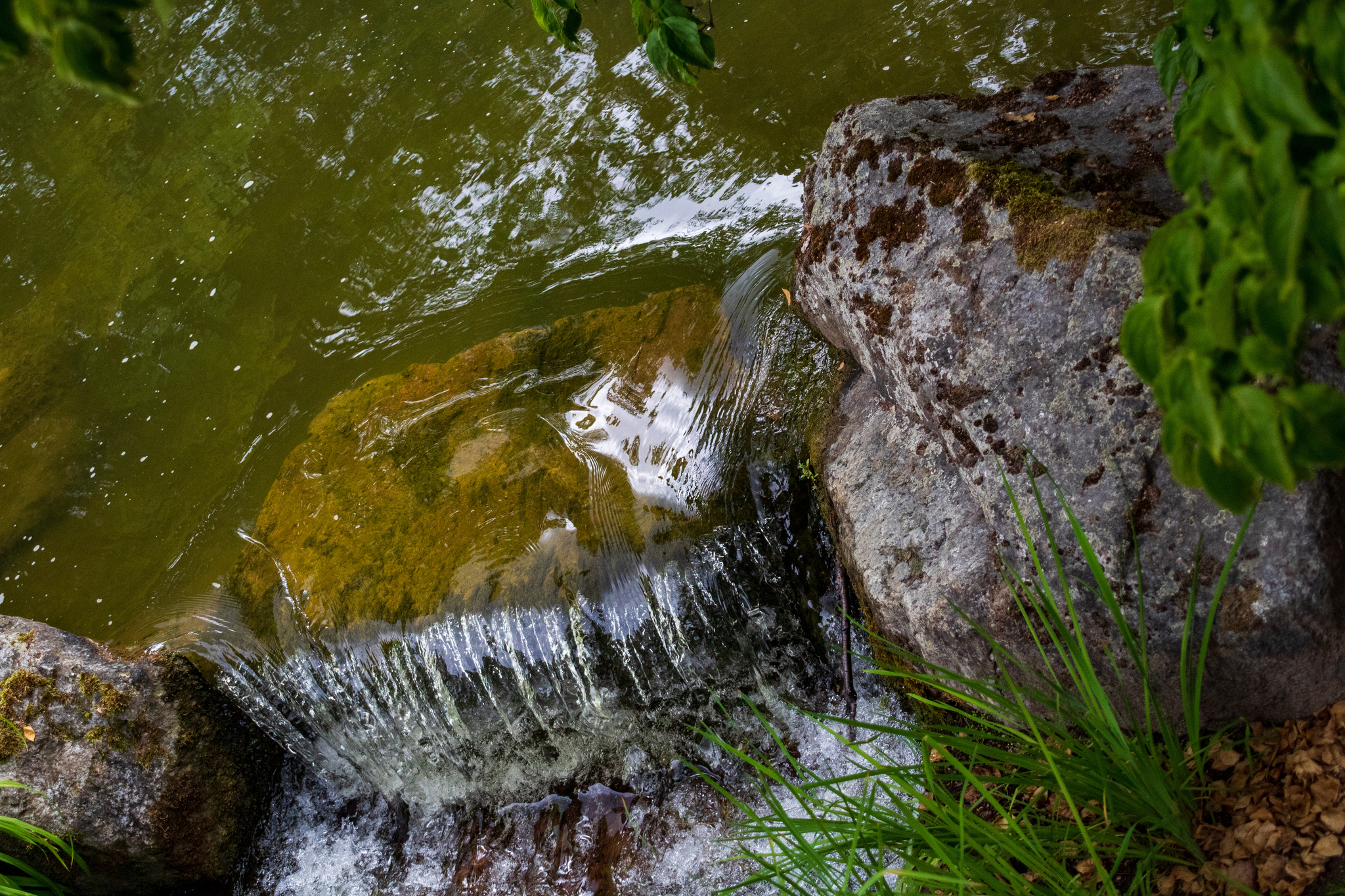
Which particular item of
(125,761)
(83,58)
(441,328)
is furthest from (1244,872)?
(441,328)

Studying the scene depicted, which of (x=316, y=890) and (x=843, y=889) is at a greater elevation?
(x=843, y=889)

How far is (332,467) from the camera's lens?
3.83 m

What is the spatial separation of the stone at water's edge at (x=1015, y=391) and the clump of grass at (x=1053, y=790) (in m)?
0.12

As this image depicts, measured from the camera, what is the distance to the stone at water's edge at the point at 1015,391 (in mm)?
1860

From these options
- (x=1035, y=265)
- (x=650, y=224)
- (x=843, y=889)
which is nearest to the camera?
(x=843, y=889)

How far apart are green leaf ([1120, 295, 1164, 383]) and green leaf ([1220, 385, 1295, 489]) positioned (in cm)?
9

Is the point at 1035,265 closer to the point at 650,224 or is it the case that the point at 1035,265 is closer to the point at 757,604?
the point at 757,604

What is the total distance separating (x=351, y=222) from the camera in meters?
5.27

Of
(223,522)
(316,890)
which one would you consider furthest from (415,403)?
(316,890)

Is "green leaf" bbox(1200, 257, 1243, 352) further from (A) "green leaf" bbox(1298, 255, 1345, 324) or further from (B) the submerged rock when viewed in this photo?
(B) the submerged rock

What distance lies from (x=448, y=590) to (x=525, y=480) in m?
0.51

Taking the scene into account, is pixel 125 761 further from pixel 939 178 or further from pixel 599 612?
pixel 939 178

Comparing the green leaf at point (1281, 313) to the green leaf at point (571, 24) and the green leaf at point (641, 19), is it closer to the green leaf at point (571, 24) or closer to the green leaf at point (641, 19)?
the green leaf at point (641, 19)

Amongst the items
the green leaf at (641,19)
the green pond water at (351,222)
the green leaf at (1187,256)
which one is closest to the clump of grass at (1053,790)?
the green leaf at (1187,256)
